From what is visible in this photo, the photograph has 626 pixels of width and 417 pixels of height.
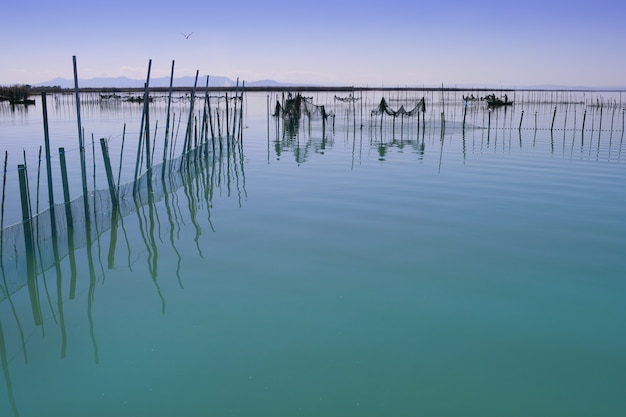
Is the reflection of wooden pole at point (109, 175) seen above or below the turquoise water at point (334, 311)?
above

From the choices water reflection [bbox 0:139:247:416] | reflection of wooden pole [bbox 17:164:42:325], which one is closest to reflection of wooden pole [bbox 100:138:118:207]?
water reflection [bbox 0:139:247:416]

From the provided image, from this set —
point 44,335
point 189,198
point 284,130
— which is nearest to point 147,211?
point 189,198

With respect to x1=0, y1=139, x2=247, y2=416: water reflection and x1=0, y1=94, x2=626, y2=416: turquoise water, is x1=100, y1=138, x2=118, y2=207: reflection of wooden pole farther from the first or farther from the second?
x1=0, y1=94, x2=626, y2=416: turquoise water

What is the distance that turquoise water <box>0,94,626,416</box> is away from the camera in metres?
3.50

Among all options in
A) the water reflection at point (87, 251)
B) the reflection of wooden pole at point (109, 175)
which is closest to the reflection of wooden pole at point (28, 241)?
the water reflection at point (87, 251)

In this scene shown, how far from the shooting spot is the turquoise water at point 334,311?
3500 millimetres

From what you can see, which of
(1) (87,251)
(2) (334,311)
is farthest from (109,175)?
(2) (334,311)

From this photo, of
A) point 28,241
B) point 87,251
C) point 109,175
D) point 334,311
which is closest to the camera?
point 334,311

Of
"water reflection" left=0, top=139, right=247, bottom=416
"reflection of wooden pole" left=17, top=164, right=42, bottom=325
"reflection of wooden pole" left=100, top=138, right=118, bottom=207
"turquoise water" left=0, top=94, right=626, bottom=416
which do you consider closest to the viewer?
"turquoise water" left=0, top=94, right=626, bottom=416

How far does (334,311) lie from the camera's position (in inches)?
187

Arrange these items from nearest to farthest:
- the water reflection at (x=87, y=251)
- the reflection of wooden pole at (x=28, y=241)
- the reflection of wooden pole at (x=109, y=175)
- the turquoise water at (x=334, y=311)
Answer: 1. the turquoise water at (x=334, y=311)
2. the water reflection at (x=87, y=251)
3. the reflection of wooden pole at (x=28, y=241)
4. the reflection of wooden pole at (x=109, y=175)

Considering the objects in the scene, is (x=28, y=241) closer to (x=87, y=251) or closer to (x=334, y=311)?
(x=87, y=251)

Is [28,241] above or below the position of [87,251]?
above

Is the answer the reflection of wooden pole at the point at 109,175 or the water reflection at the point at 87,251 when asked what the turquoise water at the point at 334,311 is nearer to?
the water reflection at the point at 87,251
